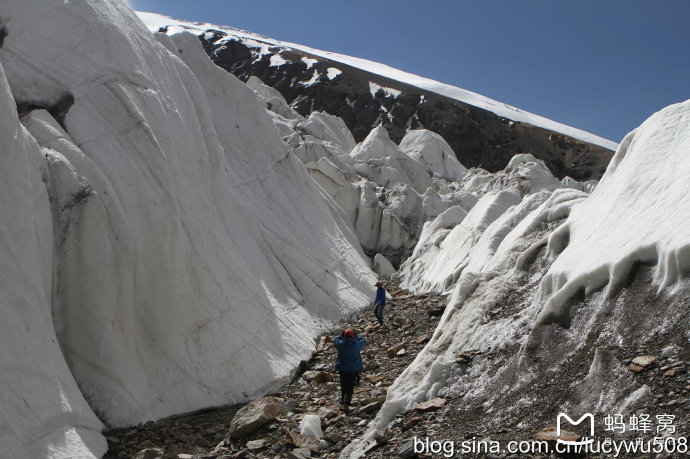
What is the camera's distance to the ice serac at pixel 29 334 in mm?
6777

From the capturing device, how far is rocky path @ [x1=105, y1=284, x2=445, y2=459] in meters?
8.03

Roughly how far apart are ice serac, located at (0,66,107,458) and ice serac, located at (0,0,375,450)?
0.03 m

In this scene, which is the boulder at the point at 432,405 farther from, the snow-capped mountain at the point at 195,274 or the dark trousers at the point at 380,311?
the dark trousers at the point at 380,311

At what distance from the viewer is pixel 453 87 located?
4680 inches

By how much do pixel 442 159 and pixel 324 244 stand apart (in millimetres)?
34775

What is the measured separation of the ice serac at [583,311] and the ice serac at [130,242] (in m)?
3.57

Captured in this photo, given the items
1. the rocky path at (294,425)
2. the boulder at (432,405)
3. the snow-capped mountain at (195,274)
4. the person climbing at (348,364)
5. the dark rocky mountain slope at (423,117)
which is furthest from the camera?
the dark rocky mountain slope at (423,117)

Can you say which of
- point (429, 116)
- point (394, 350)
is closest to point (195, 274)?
point (394, 350)

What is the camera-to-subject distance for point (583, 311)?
7.46 meters

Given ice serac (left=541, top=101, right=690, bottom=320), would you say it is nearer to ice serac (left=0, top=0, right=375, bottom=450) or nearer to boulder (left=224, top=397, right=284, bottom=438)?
boulder (left=224, top=397, right=284, bottom=438)

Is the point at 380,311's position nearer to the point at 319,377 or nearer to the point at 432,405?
the point at 319,377

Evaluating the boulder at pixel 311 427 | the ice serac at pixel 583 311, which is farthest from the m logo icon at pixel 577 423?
the boulder at pixel 311 427

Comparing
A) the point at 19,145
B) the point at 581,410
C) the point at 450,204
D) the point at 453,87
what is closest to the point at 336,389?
the point at 581,410

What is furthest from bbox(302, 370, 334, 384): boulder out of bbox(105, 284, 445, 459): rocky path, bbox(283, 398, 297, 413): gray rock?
bbox(283, 398, 297, 413): gray rock
